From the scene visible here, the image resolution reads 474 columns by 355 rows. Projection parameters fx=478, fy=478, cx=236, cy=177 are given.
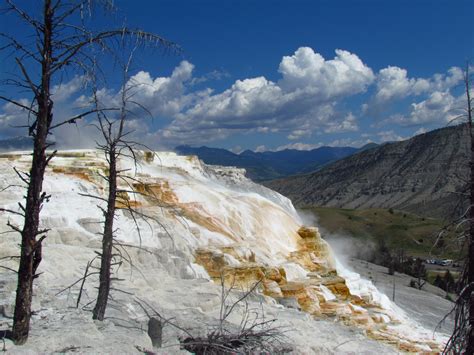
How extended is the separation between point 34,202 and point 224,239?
18.3 metres

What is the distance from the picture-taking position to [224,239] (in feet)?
82.8

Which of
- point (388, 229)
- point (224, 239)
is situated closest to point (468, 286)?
point (224, 239)

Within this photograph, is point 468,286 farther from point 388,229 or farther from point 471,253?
point 388,229

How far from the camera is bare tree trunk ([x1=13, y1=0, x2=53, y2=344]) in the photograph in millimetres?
7293

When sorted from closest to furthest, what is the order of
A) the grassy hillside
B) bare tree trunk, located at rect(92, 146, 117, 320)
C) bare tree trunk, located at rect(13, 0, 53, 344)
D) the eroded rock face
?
1. bare tree trunk, located at rect(13, 0, 53, 344)
2. bare tree trunk, located at rect(92, 146, 117, 320)
3. the eroded rock face
4. the grassy hillside

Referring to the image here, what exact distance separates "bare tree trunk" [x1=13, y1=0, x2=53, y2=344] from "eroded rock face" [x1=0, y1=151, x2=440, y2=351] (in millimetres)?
7312

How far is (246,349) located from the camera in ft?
29.1

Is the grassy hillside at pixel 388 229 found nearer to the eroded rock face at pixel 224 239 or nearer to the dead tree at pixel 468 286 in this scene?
the eroded rock face at pixel 224 239

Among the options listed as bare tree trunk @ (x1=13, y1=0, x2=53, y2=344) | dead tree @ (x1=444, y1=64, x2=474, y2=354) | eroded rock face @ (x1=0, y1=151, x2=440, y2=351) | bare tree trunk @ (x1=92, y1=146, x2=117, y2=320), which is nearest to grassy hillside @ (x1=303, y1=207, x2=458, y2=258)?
eroded rock face @ (x1=0, y1=151, x2=440, y2=351)

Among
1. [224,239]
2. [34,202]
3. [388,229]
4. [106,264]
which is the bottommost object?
[388,229]

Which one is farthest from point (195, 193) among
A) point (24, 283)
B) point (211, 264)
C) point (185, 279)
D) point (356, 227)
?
point (356, 227)

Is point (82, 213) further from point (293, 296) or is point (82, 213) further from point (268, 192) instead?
point (268, 192)

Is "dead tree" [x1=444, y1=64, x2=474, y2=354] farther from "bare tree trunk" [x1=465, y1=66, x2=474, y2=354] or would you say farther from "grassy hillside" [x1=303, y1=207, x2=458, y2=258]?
"grassy hillside" [x1=303, y1=207, x2=458, y2=258]

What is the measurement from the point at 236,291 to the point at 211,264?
9.79ft
